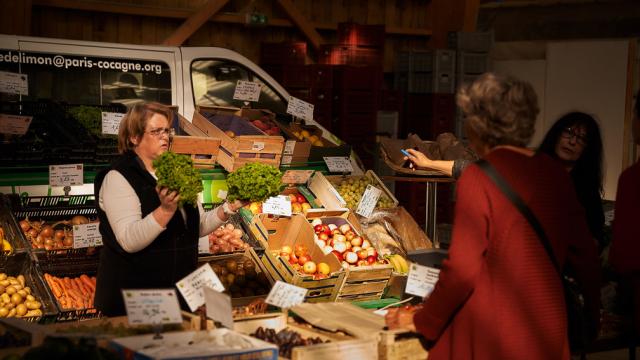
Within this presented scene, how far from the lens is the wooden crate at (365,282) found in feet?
15.5

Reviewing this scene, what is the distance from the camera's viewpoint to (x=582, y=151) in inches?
172

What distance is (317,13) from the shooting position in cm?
986

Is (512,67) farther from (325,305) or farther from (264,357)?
(264,357)

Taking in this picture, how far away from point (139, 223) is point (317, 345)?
91 cm

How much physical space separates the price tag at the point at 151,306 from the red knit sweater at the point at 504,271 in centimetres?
91

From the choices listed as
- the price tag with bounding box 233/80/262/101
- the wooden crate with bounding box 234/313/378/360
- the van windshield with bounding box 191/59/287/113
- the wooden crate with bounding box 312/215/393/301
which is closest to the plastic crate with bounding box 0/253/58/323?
the wooden crate with bounding box 234/313/378/360

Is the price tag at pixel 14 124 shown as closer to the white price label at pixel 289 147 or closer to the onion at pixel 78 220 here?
the onion at pixel 78 220

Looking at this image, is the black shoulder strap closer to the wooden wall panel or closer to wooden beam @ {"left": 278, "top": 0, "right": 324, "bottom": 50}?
the wooden wall panel

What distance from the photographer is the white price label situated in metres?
5.60

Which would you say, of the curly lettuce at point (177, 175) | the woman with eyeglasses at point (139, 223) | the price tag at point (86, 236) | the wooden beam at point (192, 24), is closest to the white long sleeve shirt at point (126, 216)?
the woman with eyeglasses at point (139, 223)

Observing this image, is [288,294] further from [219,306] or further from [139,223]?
[139,223]

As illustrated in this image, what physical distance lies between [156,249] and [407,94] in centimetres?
670

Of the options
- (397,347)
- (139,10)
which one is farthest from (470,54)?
(397,347)

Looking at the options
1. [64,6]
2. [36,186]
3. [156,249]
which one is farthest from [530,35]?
[156,249]
